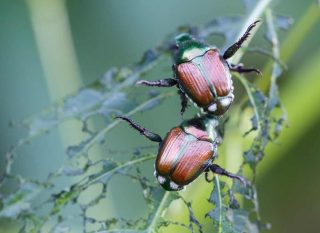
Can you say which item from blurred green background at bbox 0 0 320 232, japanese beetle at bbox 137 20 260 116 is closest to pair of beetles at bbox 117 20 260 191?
japanese beetle at bbox 137 20 260 116

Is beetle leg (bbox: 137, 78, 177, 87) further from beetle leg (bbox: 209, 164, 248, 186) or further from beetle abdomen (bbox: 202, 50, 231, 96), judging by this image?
beetle leg (bbox: 209, 164, 248, 186)

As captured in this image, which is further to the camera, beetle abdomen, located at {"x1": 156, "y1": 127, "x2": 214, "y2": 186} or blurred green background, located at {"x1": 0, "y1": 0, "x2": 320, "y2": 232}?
blurred green background, located at {"x1": 0, "y1": 0, "x2": 320, "y2": 232}

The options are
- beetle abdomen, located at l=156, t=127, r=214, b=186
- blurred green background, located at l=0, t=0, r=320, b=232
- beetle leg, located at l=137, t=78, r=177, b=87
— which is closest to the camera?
beetle abdomen, located at l=156, t=127, r=214, b=186

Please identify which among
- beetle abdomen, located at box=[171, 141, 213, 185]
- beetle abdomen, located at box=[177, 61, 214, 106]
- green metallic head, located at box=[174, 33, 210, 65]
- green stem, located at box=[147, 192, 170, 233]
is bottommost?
green stem, located at box=[147, 192, 170, 233]

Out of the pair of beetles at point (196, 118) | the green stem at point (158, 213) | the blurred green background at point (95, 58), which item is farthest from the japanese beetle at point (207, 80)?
the blurred green background at point (95, 58)

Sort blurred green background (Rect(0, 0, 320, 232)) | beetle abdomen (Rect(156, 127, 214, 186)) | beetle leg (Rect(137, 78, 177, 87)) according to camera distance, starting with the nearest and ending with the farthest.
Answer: beetle abdomen (Rect(156, 127, 214, 186)) < beetle leg (Rect(137, 78, 177, 87)) < blurred green background (Rect(0, 0, 320, 232))

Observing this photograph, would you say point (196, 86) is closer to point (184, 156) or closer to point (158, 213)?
point (184, 156)

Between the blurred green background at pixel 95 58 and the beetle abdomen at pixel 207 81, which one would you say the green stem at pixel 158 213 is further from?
the blurred green background at pixel 95 58
